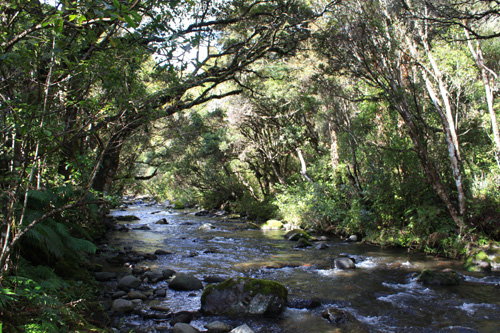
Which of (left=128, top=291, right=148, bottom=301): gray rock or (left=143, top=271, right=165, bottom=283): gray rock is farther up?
(left=128, top=291, right=148, bottom=301): gray rock

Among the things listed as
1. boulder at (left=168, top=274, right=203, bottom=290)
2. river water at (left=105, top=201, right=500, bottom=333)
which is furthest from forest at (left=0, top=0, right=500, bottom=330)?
boulder at (left=168, top=274, right=203, bottom=290)

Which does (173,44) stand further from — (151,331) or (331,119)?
(331,119)

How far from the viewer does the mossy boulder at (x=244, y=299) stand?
222 inches

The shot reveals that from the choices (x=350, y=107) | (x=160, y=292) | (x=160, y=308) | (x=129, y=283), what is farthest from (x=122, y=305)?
(x=350, y=107)

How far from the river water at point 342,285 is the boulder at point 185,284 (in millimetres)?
206

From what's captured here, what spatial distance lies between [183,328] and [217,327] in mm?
533

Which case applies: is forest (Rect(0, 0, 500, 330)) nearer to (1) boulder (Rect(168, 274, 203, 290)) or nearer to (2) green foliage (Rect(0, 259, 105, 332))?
(2) green foliage (Rect(0, 259, 105, 332))

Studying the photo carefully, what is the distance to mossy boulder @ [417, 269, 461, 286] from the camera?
7324 mm

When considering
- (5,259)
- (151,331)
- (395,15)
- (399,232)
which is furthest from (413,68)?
(5,259)

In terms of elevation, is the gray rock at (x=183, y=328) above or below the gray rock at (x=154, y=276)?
above

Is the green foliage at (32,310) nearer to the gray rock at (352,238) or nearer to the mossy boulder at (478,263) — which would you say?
the mossy boulder at (478,263)

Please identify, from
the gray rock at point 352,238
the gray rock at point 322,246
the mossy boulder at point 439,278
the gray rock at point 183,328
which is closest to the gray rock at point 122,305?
the gray rock at point 183,328

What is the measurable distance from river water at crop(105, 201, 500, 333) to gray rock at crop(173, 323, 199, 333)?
38 cm

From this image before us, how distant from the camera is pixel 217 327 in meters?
4.97
